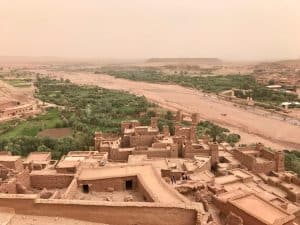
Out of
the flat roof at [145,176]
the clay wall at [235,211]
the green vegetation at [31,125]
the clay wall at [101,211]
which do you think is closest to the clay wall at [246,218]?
the clay wall at [235,211]

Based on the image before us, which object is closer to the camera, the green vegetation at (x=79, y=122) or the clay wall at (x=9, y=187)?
the clay wall at (x=9, y=187)

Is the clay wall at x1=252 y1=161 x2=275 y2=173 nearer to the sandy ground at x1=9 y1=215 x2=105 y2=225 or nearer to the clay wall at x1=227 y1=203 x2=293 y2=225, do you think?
the clay wall at x1=227 y1=203 x2=293 y2=225

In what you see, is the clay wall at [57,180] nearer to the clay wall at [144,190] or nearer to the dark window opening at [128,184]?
the dark window opening at [128,184]

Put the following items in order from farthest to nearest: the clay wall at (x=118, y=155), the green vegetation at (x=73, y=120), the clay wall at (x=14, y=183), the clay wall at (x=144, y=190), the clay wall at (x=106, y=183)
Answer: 1. the green vegetation at (x=73, y=120)
2. the clay wall at (x=118, y=155)
3. the clay wall at (x=106, y=183)
4. the clay wall at (x=14, y=183)
5. the clay wall at (x=144, y=190)

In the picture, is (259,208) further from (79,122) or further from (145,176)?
(79,122)

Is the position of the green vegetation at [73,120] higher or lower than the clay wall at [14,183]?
lower

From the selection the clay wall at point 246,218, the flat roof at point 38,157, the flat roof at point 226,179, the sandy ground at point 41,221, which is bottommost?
the flat roof at point 38,157

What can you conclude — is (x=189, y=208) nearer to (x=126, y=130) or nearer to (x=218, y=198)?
(x=218, y=198)

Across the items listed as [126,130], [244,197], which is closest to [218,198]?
[244,197]

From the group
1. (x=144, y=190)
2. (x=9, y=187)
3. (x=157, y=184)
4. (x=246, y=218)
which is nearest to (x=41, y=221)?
(x=9, y=187)
